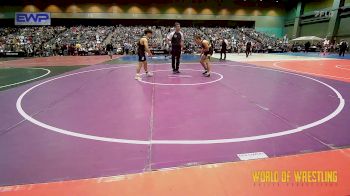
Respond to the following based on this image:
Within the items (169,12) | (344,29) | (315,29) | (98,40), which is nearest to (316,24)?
(315,29)

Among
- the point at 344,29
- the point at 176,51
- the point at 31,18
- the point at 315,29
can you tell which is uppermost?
the point at 315,29

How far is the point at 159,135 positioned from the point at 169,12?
3674 cm

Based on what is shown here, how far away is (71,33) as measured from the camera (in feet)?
105

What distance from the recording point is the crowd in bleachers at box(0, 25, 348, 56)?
953 inches

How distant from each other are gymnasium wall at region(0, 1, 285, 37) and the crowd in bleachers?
287cm

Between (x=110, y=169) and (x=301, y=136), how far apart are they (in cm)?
255

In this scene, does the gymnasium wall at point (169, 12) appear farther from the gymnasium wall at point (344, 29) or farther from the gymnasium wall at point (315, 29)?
the gymnasium wall at point (344, 29)

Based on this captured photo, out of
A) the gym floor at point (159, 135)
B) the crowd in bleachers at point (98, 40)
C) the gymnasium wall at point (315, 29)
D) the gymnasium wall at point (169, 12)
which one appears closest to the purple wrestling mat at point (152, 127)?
the gym floor at point (159, 135)

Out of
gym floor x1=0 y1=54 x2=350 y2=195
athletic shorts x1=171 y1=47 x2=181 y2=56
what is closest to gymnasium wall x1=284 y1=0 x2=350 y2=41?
athletic shorts x1=171 y1=47 x2=181 y2=56

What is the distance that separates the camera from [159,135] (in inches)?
133

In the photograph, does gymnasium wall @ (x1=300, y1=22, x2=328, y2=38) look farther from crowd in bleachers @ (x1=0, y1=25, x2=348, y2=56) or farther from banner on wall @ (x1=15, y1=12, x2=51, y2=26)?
banner on wall @ (x1=15, y1=12, x2=51, y2=26)

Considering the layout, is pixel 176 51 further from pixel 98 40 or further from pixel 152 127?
pixel 98 40

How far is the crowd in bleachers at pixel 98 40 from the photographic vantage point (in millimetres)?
24203

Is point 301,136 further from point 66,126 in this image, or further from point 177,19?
point 177,19
